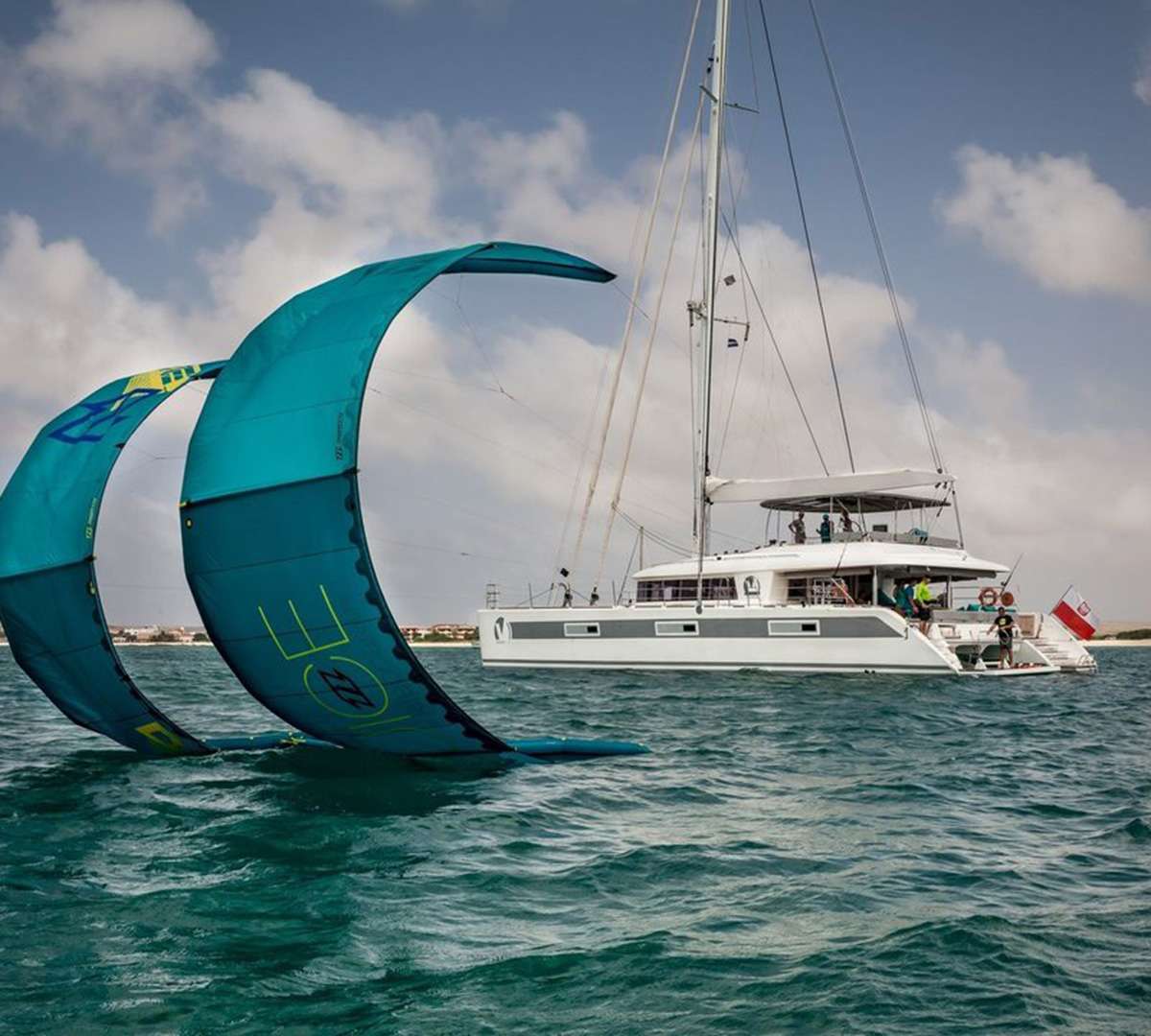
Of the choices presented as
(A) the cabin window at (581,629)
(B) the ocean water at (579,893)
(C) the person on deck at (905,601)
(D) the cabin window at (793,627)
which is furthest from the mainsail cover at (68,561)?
(C) the person on deck at (905,601)

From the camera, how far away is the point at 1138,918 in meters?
5.31

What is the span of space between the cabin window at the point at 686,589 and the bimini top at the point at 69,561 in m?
19.1

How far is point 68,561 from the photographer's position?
9023 mm

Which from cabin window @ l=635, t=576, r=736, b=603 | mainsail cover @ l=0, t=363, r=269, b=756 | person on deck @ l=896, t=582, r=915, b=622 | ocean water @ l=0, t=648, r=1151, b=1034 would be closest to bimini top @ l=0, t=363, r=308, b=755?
mainsail cover @ l=0, t=363, r=269, b=756

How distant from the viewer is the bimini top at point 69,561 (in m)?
9.07

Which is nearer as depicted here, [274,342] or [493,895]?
[493,895]

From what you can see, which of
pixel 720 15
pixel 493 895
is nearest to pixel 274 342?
pixel 493 895

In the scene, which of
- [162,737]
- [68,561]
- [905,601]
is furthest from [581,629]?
[68,561]

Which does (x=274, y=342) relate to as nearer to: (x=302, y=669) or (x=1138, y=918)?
(x=302, y=669)

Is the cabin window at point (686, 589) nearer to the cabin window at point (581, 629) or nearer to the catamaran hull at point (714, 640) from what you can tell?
the catamaran hull at point (714, 640)

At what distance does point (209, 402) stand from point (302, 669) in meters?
2.21

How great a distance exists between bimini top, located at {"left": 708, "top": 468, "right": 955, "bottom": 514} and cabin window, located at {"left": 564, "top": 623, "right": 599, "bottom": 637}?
4.78 meters

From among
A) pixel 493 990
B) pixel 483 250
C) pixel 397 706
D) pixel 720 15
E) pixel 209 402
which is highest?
pixel 720 15

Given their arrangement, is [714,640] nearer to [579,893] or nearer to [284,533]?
[284,533]
